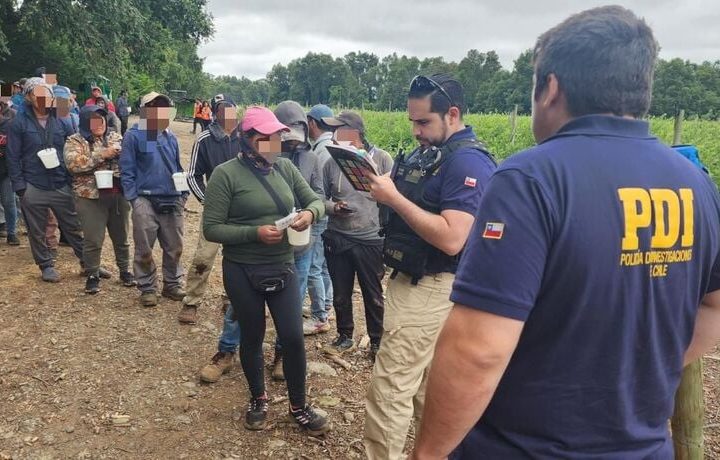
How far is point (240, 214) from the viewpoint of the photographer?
3.19 meters

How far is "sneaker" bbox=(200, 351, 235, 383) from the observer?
3.91m

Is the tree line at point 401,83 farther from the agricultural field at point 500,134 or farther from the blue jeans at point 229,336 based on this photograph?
the blue jeans at point 229,336

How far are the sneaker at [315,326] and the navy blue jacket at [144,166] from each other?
1835mm

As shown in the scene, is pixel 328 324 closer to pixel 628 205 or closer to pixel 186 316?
pixel 186 316

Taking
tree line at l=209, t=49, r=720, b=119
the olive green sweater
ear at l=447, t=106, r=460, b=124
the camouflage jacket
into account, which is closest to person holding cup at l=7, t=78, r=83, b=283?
the camouflage jacket

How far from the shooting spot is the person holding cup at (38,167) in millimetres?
5535

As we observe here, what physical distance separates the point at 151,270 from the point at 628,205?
4.95 m

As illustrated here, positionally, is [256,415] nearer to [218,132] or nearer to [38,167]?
[218,132]

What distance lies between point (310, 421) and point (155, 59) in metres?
19.3

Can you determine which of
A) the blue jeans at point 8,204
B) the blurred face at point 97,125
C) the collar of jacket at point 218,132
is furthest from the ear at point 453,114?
the blue jeans at point 8,204

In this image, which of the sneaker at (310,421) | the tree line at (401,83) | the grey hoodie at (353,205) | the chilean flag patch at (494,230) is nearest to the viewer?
the chilean flag patch at (494,230)

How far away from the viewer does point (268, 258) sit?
318cm

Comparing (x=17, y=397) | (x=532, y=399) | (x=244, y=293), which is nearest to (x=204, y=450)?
(x=244, y=293)

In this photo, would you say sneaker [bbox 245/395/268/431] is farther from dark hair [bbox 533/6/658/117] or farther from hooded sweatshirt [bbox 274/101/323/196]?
dark hair [bbox 533/6/658/117]
